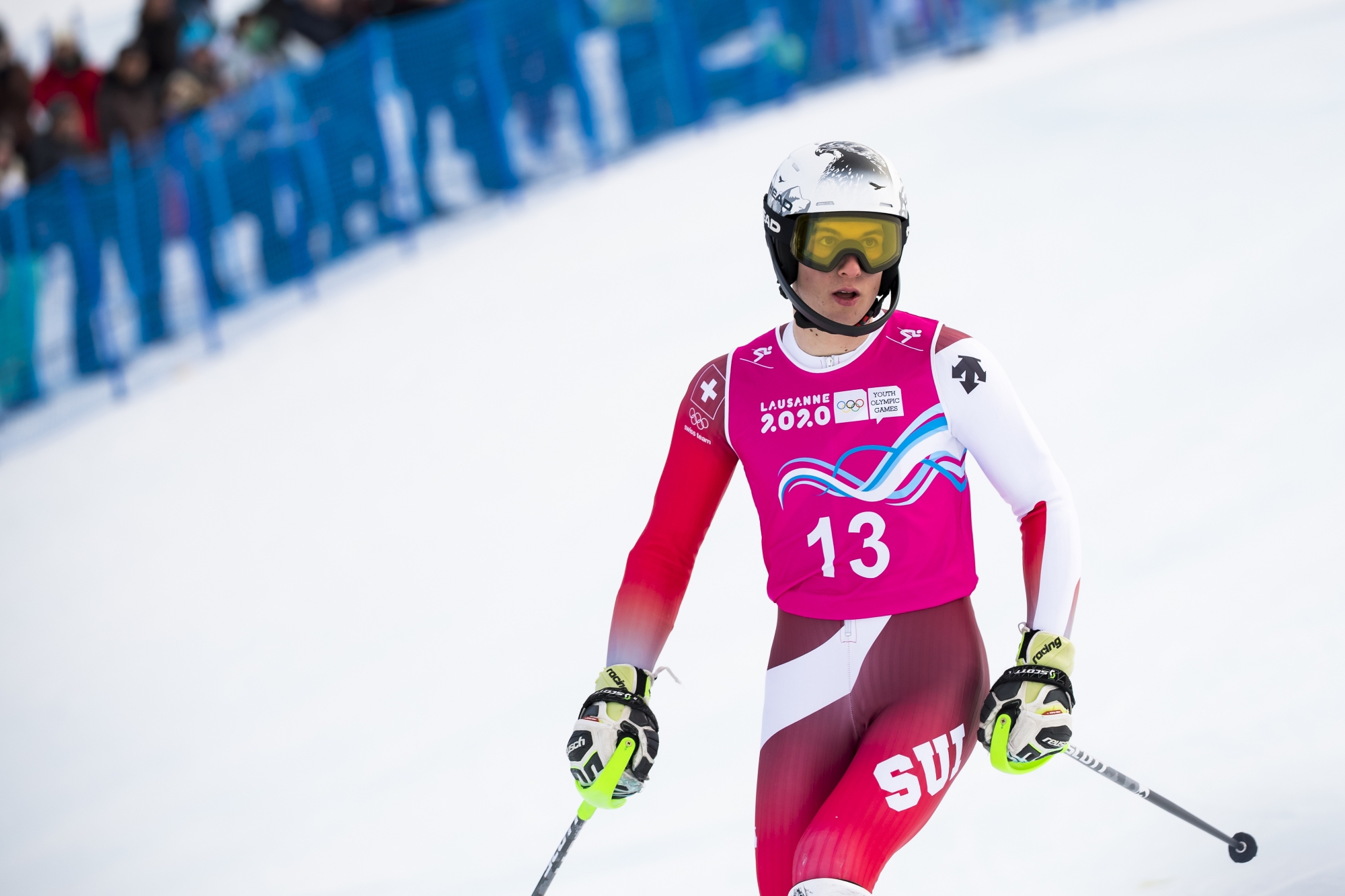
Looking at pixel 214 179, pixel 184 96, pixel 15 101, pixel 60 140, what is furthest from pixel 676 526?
pixel 15 101

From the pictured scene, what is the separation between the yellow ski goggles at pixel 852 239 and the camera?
10.7 feet

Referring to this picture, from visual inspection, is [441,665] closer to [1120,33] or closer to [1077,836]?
[1077,836]

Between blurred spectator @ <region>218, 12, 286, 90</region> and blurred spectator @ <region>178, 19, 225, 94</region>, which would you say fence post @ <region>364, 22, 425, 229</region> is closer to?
blurred spectator @ <region>218, 12, 286, 90</region>

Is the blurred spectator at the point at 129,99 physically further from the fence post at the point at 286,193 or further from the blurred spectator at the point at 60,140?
the fence post at the point at 286,193

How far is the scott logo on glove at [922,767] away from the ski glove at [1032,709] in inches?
3.5

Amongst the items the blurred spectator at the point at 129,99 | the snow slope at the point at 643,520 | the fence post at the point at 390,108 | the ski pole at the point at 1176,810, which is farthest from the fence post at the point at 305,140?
the ski pole at the point at 1176,810

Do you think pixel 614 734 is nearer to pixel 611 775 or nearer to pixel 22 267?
pixel 611 775

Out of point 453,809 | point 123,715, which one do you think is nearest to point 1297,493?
point 453,809

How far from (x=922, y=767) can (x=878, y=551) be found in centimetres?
52

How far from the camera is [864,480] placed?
328cm

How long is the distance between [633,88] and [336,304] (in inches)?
111

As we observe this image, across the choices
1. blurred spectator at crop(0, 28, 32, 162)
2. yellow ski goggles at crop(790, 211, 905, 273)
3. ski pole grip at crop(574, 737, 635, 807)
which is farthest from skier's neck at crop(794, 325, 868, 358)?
blurred spectator at crop(0, 28, 32, 162)

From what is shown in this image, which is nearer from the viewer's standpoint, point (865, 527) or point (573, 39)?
point (865, 527)

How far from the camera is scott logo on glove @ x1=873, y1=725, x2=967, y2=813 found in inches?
121
